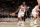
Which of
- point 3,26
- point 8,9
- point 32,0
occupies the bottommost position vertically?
point 3,26

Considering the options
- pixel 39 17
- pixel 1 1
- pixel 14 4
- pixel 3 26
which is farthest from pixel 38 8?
pixel 1 1

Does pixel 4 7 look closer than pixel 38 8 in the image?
No

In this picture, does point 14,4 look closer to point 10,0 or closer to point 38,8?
point 10,0

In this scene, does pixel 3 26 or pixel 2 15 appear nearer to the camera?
pixel 3 26

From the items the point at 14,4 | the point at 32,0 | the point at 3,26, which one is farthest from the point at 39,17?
the point at 14,4

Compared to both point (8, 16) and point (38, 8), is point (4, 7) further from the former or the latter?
point (38, 8)

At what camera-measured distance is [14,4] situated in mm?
5172

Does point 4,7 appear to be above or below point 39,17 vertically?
above

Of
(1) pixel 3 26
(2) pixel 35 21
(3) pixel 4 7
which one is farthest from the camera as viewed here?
(3) pixel 4 7

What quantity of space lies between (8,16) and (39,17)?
6.72ft

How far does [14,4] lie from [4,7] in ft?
1.86

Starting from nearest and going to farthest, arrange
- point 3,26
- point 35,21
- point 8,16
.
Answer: point 35,21 < point 3,26 < point 8,16

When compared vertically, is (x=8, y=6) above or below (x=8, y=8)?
above

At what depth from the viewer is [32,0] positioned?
4.91 metres
